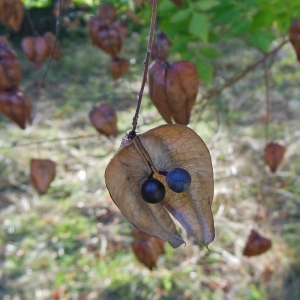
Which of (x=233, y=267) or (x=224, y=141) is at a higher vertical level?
(x=224, y=141)

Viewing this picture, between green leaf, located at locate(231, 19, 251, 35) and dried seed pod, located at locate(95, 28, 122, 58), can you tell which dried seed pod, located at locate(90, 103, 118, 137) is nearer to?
dried seed pod, located at locate(95, 28, 122, 58)

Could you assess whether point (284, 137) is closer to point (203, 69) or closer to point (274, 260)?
point (274, 260)


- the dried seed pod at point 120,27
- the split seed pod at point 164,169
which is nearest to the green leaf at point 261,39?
the dried seed pod at point 120,27

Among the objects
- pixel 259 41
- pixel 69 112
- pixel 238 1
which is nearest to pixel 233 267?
pixel 259 41

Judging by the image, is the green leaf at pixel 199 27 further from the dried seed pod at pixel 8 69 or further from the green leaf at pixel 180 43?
the dried seed pod at pixel 8 69

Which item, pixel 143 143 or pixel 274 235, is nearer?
pixel 143 143

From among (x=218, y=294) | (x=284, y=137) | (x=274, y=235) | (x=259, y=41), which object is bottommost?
(x=218, y=294)
